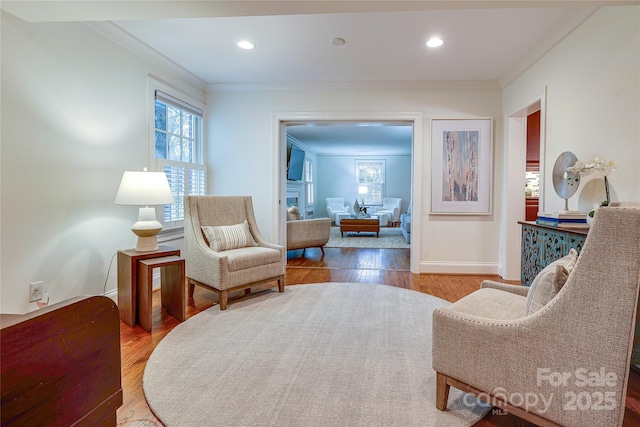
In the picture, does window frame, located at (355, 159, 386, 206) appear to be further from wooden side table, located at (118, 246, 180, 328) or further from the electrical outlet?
the electrical outlet

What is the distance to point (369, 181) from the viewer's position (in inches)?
441

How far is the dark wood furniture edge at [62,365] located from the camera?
0.65 metres

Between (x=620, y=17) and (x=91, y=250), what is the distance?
13.7 feet

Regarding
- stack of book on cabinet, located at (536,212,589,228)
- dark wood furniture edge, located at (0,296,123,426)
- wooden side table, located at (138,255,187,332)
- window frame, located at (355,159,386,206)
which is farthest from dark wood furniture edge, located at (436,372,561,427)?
window frame, located at (355,159,386,206)

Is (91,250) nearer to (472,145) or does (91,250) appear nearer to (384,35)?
(384,35)

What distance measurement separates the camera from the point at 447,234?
14.0 ft

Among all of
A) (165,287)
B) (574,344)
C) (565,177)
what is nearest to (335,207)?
(165,287)

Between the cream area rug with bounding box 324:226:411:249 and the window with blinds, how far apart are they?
10.2 feet

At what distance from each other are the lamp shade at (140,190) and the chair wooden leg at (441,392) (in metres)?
2.27

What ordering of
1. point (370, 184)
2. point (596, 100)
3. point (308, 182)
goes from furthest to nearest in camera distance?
point (370, 184) → point (308, 182) → point (596, 100)

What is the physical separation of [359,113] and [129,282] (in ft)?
10.6

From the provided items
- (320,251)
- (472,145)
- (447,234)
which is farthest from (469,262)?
(320,251)

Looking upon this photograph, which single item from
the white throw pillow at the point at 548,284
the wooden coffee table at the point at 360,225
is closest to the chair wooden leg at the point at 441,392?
the white throw pillow at the point at 548,284

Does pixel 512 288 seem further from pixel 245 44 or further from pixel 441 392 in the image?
pixel 245 44
